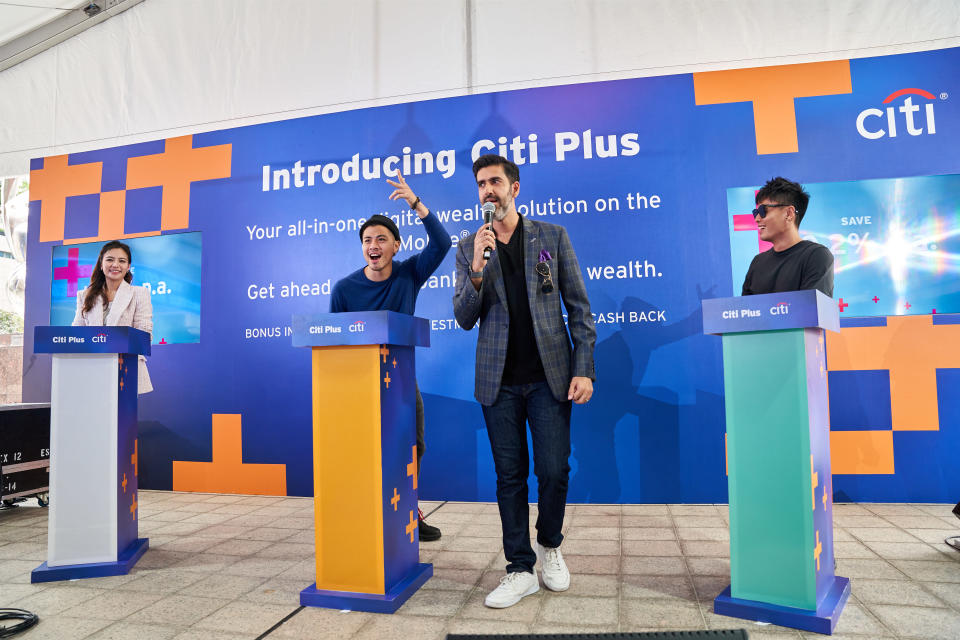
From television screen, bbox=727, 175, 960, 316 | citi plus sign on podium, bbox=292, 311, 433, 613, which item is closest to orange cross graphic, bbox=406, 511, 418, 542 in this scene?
citi plus sign on podium, bbox=292, 311, 433, 613

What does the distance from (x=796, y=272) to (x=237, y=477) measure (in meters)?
3.64

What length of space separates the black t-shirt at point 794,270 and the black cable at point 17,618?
2766mm

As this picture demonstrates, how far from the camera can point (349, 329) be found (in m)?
2.05

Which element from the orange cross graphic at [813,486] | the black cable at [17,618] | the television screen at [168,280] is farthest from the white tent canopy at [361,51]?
the black cable at [17,618]

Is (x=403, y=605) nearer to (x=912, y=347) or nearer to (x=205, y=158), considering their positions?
(x=912, y=347)

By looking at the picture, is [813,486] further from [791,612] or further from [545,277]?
[545,277]

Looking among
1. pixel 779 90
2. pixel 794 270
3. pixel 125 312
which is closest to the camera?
pixel 794 270

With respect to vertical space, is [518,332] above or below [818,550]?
above

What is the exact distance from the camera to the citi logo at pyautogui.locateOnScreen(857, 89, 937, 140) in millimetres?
3455

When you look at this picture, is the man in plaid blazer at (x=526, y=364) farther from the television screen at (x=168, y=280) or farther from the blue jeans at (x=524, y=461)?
the television screen at (x=168, y=280)

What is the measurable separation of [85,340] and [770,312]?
2585mm

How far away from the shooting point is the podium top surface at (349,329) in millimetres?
2031

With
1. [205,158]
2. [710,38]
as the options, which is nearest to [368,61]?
[205,158]

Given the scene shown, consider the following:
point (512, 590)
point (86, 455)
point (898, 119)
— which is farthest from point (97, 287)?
point (898, 119)
